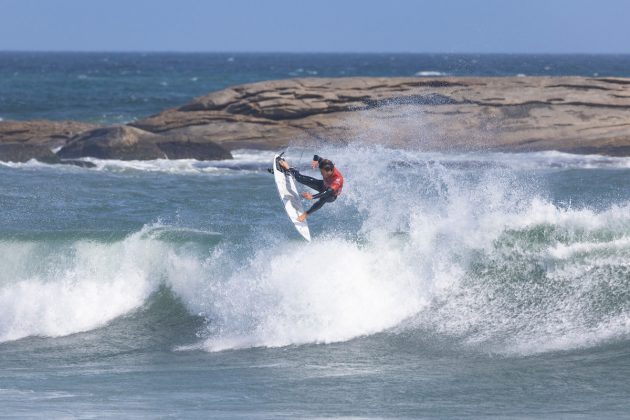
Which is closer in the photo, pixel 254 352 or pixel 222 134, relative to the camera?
pixel 254 352

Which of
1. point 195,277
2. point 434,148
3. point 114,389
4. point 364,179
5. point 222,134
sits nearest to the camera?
point 114,389

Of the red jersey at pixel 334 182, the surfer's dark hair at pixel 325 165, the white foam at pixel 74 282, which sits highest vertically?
the surfer's dark hair at pixel 325 165

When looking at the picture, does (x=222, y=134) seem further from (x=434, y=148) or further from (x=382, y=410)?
(x=382, y=410)

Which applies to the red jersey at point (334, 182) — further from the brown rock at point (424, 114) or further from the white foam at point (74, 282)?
the brown rock at point (424, 114)

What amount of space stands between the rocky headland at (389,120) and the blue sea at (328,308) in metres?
7.62

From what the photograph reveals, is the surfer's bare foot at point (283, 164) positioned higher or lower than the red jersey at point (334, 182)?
higher

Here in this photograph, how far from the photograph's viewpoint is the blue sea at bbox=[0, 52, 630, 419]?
1045 cm

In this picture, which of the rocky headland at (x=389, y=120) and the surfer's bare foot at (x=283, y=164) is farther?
the rocky headland at (x=389, y=120)

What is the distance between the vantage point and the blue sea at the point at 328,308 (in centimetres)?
1045

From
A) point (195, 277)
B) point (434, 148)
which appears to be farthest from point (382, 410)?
point (434, 148)

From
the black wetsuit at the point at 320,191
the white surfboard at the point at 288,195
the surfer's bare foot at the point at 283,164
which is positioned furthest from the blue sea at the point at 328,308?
the surfer's bare foot at the point at 283,164

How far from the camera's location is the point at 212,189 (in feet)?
73.4

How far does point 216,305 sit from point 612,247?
18.0ft

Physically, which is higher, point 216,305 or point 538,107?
point 538,107
